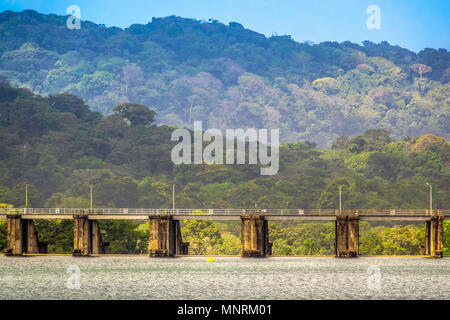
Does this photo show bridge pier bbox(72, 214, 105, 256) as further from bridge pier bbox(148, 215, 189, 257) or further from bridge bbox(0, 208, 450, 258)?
bridge pier bbox(148, 215, 189, 257)

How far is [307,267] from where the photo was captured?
13425 cm

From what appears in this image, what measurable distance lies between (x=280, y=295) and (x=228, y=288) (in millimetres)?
9294

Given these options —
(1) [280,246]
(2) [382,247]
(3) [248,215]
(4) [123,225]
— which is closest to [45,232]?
(4) [123,225]

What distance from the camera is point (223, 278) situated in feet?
375

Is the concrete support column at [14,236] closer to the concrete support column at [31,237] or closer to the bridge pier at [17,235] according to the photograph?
the bridge pier at [17,235]

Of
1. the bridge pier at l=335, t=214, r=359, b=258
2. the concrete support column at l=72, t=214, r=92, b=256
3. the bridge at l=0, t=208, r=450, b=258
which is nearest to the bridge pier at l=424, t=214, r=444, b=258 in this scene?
the bridge at l=0, t=208, r=450, b=258

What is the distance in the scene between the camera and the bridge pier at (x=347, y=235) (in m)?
136

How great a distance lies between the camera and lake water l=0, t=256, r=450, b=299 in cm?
9631

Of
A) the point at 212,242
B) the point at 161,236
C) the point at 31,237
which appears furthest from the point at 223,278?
the point at 212,242

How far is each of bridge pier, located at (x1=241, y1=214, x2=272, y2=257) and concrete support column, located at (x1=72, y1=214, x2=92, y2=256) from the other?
89.1 ft

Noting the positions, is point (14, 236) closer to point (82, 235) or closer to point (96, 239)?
point (82, 235)

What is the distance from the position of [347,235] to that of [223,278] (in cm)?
3151

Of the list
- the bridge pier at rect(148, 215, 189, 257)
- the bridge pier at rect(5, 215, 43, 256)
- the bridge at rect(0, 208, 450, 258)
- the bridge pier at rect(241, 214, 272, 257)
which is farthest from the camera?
the bridge pier at rect(5, 215, 43, 256)

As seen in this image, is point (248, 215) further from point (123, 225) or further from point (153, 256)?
point (123, 225)
